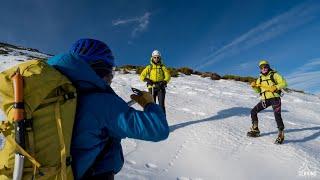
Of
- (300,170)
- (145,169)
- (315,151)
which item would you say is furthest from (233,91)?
(145,169)

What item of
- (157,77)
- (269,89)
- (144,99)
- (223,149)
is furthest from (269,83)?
(144,99)

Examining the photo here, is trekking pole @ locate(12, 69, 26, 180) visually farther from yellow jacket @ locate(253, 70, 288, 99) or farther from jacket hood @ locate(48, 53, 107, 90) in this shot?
yellow jacket @ locate(253, 70, 288, 99)

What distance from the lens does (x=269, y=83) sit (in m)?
10.8

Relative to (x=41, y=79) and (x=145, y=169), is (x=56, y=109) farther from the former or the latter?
(x=145, y=169)

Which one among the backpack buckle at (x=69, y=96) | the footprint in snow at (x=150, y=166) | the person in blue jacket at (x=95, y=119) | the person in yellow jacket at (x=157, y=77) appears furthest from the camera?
the person in yellow jacket at (x=157, y=77)

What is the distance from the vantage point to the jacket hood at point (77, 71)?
2.51 m

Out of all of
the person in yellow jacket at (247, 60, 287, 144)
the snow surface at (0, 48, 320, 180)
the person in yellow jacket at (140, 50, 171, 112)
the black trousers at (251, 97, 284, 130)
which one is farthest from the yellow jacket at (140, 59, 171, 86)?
the black trousers at (251, 97, 284, 130)

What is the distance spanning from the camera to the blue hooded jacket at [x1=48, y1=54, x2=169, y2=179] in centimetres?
250

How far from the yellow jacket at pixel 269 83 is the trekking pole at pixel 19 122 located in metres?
9.26

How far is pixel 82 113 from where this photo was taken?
249 centimetres

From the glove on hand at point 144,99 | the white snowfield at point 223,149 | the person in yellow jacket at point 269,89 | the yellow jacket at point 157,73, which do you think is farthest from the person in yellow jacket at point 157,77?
the glove on hand at point 144,99

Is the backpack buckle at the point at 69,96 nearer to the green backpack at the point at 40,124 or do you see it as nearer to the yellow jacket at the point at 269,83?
the green backpack at the point at 40,124

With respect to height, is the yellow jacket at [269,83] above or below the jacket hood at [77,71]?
above

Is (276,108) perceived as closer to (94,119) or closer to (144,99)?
(144,99)
